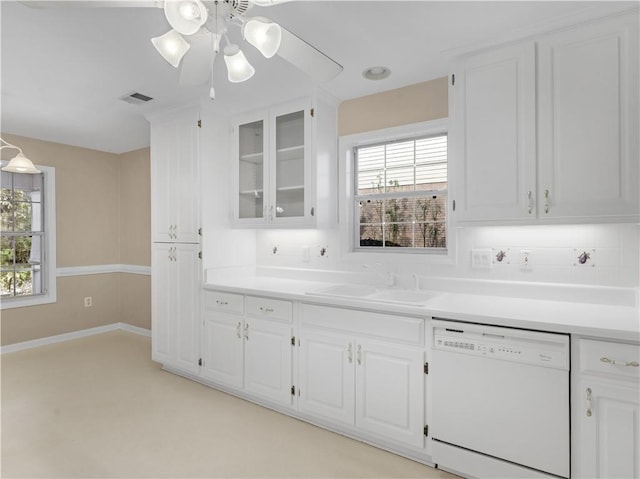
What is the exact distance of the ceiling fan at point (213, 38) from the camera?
4.26 feet

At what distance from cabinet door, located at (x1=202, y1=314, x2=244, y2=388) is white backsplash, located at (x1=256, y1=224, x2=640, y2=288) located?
933 mm

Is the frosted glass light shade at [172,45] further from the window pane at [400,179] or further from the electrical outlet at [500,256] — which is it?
the electrical outlet at [500,256]

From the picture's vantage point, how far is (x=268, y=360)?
9.14ft

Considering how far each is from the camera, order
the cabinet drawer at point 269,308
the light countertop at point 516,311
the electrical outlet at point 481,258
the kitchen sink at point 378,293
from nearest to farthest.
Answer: the light countertop at point 516,311, the kitchen sink at point 378,293, the electrical outlet at point 481,258, the cabinet drawer at point 269,308

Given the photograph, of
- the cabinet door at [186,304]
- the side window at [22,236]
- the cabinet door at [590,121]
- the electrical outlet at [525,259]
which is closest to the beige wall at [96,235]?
the side window at [22,236]

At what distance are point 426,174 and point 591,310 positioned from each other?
1.41 metres

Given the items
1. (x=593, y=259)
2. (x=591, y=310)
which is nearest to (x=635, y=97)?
(x=593, y=259)

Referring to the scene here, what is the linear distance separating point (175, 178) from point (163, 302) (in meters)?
1.17

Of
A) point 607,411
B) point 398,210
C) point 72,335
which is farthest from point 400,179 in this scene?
point 72,335

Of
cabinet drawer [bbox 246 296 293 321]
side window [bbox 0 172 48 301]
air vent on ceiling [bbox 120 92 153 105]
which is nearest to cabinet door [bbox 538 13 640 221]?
cabinet drawer [bbox 246 296 293 321]

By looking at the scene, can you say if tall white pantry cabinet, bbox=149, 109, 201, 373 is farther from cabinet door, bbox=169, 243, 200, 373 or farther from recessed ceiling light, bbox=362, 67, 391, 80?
recessed ceiling light, bbox=362, 67, 391, 80

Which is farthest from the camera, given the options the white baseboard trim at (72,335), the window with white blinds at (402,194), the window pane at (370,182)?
the white baseboard trim at (72,335)

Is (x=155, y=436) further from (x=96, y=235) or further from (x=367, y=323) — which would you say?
(x=96, y=235)

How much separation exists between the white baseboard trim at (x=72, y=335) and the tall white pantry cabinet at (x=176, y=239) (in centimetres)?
155
